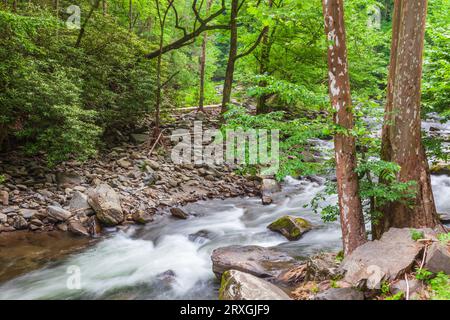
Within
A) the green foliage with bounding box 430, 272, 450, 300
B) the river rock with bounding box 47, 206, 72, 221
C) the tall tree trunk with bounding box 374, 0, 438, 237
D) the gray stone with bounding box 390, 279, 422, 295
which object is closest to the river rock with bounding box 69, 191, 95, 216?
the river rock with bounding box 47, 206, 72, 221

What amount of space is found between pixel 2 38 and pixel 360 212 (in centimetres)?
921

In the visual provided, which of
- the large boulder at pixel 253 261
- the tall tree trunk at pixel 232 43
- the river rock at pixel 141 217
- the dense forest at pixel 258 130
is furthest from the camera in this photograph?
the tall tree trunk at pixel 232 43

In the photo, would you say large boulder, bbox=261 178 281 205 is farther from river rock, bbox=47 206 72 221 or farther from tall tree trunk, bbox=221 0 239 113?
river rock, bbox=47 206 72 221

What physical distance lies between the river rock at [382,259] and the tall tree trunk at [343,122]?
0.33m

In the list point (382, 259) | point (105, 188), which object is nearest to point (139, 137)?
point (105, 188)

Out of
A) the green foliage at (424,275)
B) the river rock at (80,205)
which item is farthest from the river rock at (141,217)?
the green foliage at (424,275)

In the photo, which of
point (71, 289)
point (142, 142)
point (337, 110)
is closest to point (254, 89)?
point (337, 110)

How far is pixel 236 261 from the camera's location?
6039mm

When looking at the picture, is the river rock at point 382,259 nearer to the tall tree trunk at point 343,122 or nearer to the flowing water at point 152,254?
the tall tree trunk at point 343,122

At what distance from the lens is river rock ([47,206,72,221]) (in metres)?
8.37

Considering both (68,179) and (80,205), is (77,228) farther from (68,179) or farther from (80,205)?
(68,179)

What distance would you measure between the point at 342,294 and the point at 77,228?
21.2 ft

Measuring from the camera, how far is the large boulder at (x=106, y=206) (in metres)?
8.63
